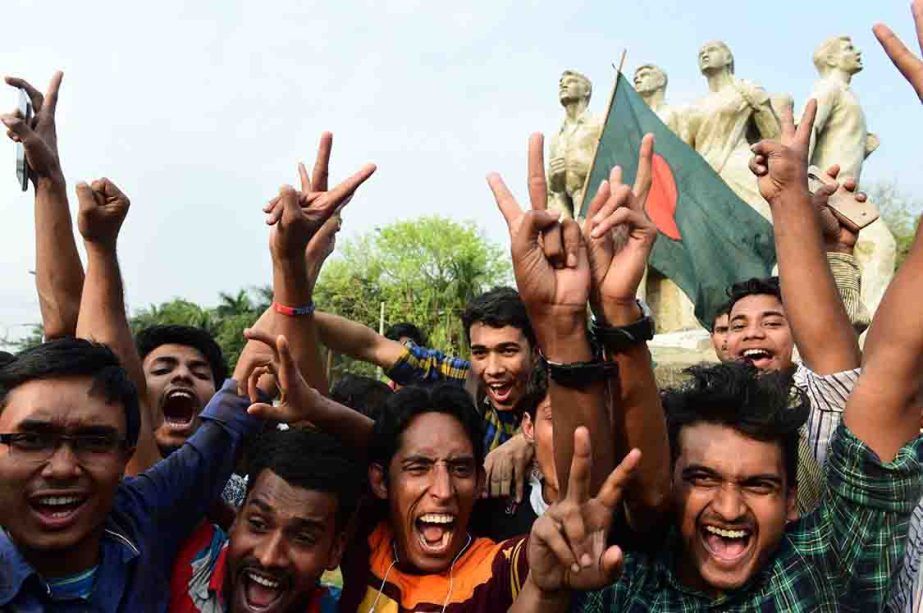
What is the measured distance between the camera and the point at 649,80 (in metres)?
16.2

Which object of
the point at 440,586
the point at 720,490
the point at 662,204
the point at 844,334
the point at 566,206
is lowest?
the point at 440,586

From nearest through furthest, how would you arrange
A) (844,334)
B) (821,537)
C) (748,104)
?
(821,537) → (844,334) → (748,104)

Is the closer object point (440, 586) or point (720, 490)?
point (720, 490)

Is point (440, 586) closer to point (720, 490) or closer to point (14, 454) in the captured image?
point (720, 490)

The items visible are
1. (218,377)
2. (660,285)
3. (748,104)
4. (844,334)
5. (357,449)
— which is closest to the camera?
(844,334)

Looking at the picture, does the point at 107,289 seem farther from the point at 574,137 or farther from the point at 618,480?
the point at 574,137

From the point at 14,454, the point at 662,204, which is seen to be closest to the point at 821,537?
the point at 14,454

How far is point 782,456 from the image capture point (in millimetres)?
2273

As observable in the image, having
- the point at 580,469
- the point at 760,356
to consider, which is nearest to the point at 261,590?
the point at 580,469

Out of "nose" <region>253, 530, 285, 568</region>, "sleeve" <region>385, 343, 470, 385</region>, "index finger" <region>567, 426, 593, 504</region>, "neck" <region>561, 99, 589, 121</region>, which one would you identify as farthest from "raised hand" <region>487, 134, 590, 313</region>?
"neck" <region>561, 99, 589, 121</region>

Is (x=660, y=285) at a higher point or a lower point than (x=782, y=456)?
higher

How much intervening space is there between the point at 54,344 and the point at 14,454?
0.31 m

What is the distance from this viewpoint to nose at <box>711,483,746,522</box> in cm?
215

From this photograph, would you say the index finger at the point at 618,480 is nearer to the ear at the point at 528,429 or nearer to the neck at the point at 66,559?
the ear at the point at 528,429
